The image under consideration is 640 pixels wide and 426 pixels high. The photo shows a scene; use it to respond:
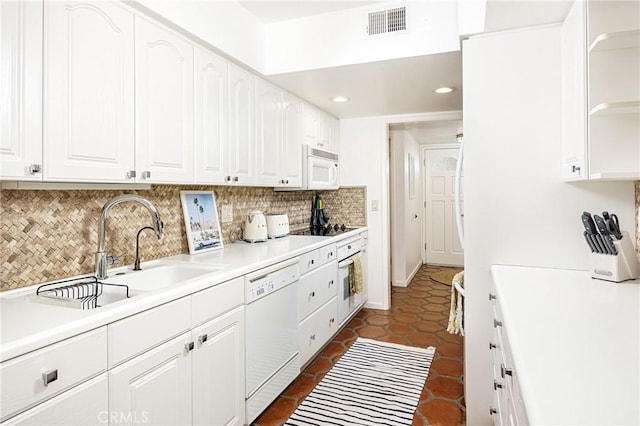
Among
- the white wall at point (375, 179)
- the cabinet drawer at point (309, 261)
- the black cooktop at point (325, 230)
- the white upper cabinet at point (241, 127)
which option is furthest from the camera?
the white wall at point (375, 179)

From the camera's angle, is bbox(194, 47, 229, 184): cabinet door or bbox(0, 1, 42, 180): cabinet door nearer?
bbox(0, 1, 42, 180): cabinet door

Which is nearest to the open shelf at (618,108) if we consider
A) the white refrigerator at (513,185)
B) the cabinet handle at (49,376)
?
the white refrigerator at (513,185)

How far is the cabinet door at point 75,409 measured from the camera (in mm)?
1065

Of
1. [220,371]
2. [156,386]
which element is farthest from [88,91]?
[220,371]

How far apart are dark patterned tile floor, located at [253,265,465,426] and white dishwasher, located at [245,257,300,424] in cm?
11

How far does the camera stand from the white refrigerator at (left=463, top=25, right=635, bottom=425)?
75.4 inches

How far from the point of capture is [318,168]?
3744mm

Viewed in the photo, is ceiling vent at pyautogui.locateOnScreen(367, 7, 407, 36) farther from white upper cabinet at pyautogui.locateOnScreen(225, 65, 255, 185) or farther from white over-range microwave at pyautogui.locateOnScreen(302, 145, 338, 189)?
white over-range microwave at pyautogui.locateOnScreen(302, 145, 338, 189)

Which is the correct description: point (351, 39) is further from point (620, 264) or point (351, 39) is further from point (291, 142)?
point (620, 264)

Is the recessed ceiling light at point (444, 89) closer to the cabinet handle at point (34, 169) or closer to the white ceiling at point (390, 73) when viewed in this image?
the white ceiling at point (390, 73)

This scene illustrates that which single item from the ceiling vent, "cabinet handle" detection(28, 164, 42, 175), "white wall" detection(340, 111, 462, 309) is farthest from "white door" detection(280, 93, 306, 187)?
"cabinet handle" detection(28, 164, 42, 175)

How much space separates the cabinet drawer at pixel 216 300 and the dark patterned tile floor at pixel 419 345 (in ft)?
2.59

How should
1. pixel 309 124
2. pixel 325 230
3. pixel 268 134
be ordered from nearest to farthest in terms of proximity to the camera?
1. pixel 268 134
2. pixel 309 124
3. pixel 325 230

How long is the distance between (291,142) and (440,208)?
4324 millimetres
